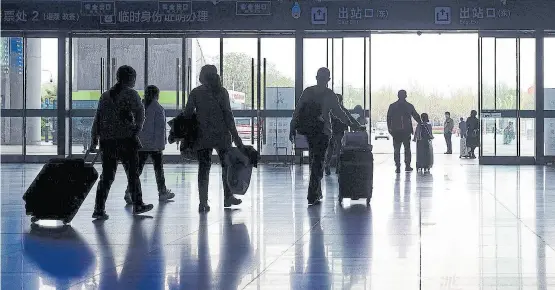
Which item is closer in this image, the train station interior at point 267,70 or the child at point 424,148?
the child at point 424,148

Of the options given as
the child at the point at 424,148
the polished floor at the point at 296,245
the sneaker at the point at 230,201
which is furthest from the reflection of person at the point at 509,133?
the sneaker at the point at 230,201

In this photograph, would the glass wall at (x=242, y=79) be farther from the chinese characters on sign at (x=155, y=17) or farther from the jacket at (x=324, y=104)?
the jacket at (x=324, y=104)

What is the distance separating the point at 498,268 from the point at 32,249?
11.4 ft

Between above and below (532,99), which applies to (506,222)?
below

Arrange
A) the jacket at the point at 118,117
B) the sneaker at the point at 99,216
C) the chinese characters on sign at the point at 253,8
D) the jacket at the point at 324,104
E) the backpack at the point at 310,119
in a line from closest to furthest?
the jacket at the point at 118,117
the sneaker at the point at 99,216
the backpack at the point at 310,119
the jacket at the point at 324,104
the chinese characters on sign at the point at 253,8

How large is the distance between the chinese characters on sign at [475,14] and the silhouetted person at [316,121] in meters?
12.6

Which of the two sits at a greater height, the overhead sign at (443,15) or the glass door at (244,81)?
the overhead sign at (443,15)

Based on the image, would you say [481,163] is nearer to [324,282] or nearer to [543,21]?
[543,21]

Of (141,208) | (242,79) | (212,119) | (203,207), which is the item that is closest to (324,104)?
(212,119)

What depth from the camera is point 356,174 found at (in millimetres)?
11797

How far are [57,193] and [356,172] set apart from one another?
3894mm

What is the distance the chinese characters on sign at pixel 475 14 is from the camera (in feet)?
77.3

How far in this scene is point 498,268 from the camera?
634 centimetres

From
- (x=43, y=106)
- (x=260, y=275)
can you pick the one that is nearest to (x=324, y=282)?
(x=260, y=275)
